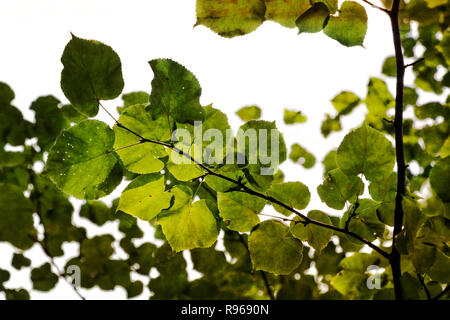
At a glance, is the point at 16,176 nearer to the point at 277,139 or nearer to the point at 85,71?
the point at 85,71

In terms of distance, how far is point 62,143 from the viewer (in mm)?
404

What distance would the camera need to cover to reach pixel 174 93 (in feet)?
1.34

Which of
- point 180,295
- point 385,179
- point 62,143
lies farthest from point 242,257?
point 62,143

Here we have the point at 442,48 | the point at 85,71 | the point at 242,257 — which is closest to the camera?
the point at 85,71

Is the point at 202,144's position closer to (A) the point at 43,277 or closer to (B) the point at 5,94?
(B) the point at 5,94

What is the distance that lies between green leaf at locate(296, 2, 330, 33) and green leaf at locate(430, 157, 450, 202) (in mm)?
252

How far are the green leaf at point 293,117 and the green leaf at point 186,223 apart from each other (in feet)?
1.95

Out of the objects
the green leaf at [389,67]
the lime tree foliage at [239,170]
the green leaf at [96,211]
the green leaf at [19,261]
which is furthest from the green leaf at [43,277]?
the green leaf at [389,67]

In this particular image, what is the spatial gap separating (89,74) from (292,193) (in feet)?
1.09

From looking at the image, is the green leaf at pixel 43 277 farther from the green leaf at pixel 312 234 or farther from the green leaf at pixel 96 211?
the green leaf at pixel 312 234

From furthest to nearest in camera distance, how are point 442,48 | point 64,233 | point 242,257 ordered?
point 64,233 → point 242,257 → point 442,48

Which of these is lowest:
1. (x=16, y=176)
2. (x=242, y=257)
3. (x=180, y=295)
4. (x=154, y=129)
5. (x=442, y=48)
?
(x=180, y=295)

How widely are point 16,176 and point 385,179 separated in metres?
1.07

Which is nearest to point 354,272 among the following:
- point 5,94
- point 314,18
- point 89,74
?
point 314,18
